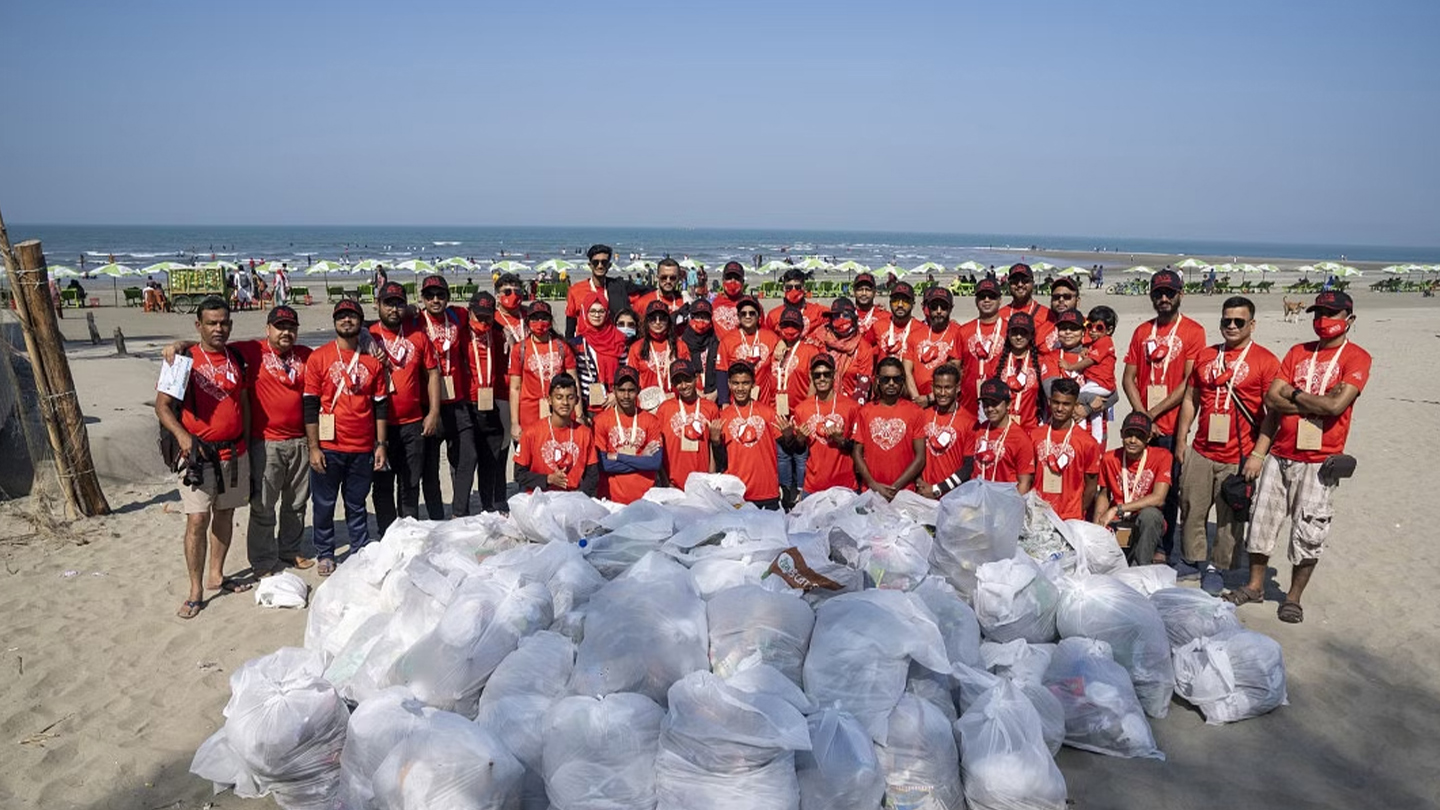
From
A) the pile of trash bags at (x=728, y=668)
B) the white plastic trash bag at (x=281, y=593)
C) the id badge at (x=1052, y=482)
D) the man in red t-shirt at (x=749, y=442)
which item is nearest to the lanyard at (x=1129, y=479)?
the id badge at (x=1052, y=482)

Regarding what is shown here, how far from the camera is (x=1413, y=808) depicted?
3387mm

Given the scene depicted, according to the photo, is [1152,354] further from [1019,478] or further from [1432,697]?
[1432,697]

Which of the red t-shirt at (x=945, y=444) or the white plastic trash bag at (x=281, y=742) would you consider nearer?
the white plastic trash bag at (x=281, y=742)

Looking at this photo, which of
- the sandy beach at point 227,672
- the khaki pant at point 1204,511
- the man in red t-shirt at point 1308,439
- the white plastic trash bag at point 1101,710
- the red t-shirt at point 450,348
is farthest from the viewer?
the red t-shirt at point 450,348

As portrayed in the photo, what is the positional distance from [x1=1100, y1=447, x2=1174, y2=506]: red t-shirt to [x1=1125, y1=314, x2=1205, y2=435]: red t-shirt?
40 cm

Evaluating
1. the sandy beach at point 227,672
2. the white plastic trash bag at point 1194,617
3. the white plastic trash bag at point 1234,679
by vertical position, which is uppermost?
the white plastic trash bag at point 1194,617

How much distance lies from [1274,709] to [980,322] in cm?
322

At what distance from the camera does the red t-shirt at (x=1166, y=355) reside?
571cm

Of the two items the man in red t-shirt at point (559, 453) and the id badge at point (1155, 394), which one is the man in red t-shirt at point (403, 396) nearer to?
the man in red t-shirt at point (559, 453)

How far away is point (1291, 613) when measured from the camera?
508 cm

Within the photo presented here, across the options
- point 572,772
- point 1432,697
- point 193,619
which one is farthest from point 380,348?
point 1432,697

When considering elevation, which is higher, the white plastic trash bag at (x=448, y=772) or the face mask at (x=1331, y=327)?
the face mask at (x=1331, y=327)

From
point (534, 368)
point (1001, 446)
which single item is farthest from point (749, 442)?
point (534, 368)

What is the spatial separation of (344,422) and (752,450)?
2591mm
